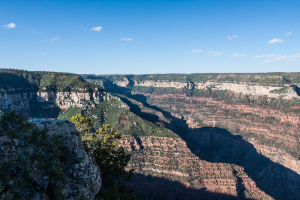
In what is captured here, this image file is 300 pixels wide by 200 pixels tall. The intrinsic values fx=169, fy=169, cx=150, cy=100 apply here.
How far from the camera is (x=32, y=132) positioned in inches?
634

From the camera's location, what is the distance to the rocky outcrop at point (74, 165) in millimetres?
15250

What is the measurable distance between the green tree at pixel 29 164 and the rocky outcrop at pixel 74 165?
563 millimetres

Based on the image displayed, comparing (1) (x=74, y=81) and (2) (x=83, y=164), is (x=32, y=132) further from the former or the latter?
(1) (x=74, y=81)

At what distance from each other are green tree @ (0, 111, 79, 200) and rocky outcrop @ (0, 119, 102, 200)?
22.2 inches

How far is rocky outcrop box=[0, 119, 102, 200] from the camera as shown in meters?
15.2

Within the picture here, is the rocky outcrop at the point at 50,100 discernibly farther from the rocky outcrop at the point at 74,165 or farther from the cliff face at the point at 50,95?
the rocky outcrop at the point at 74,165

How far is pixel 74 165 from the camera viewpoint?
17.9 m

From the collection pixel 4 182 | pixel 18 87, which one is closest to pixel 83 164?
pixel 4 182

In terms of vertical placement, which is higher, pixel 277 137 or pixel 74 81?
pixel 74 81

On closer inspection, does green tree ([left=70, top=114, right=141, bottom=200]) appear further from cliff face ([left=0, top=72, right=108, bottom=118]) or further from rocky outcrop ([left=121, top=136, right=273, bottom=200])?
cliff face ([left=0, top=72, right=108, bottom=118])

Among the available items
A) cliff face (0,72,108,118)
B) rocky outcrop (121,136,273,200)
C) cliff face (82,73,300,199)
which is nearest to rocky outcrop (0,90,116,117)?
cliff face (0,72,108,118)

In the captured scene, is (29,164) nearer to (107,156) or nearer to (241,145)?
(107,156)

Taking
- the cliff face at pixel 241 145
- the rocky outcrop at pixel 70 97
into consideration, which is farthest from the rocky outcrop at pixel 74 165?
the rocky outcrop at pixel 70 97

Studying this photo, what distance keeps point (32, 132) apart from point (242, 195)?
264 ft
